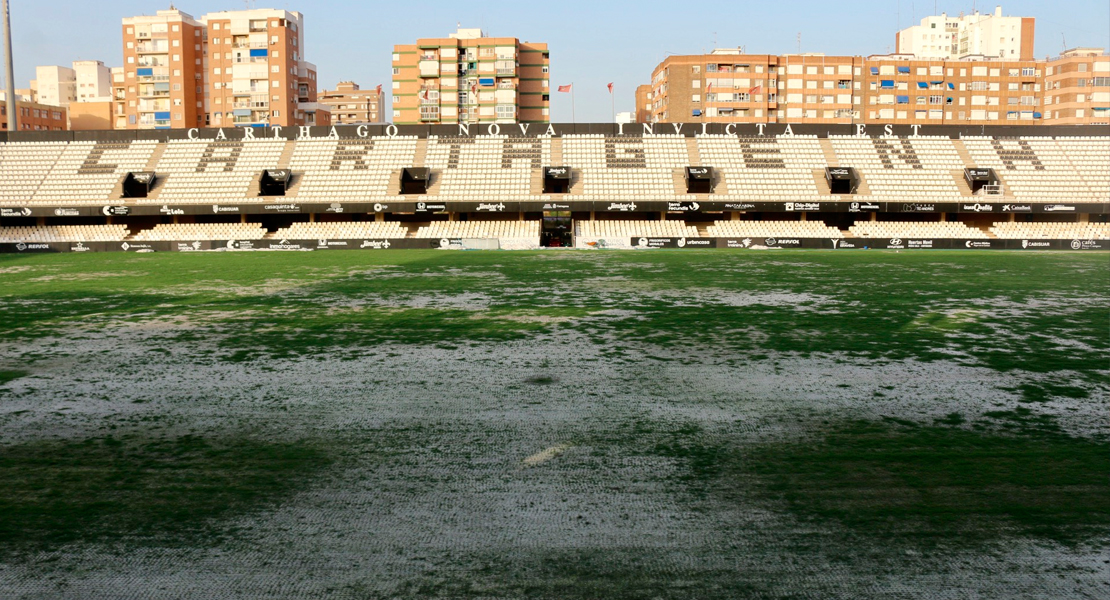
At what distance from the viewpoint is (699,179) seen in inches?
1735

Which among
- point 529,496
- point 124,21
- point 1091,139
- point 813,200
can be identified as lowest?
point 529,496

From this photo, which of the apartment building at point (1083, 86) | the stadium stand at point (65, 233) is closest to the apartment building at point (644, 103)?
the apartment building at point (1083, 86)

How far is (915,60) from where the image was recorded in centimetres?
10250

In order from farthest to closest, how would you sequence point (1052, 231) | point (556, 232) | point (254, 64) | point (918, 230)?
point (254, 64)
point (556, 232)
point (918, 230)
point (1052, 231)

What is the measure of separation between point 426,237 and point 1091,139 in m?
39.5

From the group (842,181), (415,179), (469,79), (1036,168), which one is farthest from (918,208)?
(469,79)

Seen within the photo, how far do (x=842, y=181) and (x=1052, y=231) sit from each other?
35.3 feet

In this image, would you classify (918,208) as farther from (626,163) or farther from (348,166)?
(348,166)

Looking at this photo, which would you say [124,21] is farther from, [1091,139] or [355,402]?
[355,402]

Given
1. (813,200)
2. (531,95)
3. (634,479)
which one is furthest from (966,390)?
(531,95)

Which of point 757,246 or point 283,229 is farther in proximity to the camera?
point 283,229

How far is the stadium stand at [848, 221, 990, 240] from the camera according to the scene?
40.3 metres

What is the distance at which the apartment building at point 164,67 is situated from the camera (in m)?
95.2

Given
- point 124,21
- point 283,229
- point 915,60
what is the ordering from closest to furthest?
point 283,229, point 124,21, point 915,60
